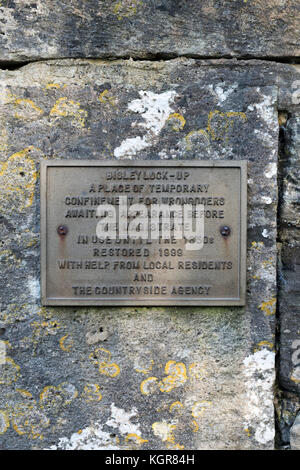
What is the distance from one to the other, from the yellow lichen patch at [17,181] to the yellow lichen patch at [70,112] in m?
0.17

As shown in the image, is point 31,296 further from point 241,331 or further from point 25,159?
point 241,331

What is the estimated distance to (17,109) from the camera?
A: 1800mm

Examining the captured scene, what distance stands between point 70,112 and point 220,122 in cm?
59

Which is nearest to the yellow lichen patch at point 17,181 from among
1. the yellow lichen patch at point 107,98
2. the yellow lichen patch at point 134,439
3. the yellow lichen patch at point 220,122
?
the yellow lichen patch at point 107,98

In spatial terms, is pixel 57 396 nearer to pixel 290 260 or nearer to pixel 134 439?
pixel 134 439

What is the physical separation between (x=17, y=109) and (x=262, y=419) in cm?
154

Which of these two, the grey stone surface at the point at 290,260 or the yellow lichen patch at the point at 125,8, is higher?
the yellow lichen patch at the point at 125,8

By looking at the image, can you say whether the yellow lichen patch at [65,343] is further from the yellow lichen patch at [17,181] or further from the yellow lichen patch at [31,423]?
the yellow lichen patch at [17,181]

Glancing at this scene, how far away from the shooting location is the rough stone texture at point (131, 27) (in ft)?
5.90

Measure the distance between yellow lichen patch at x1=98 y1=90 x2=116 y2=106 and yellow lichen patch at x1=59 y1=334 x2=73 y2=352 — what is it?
3.04 ft

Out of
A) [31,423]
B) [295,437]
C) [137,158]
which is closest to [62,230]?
[137,158]

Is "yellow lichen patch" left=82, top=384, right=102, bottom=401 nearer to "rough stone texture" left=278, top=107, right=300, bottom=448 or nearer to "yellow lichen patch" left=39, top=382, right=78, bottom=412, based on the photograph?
"yellow lichen patch" left=39, top=382, right=78, bottom=412

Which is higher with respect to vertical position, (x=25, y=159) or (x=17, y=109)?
(x=17, y=109)

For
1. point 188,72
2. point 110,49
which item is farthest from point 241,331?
point 110,49
